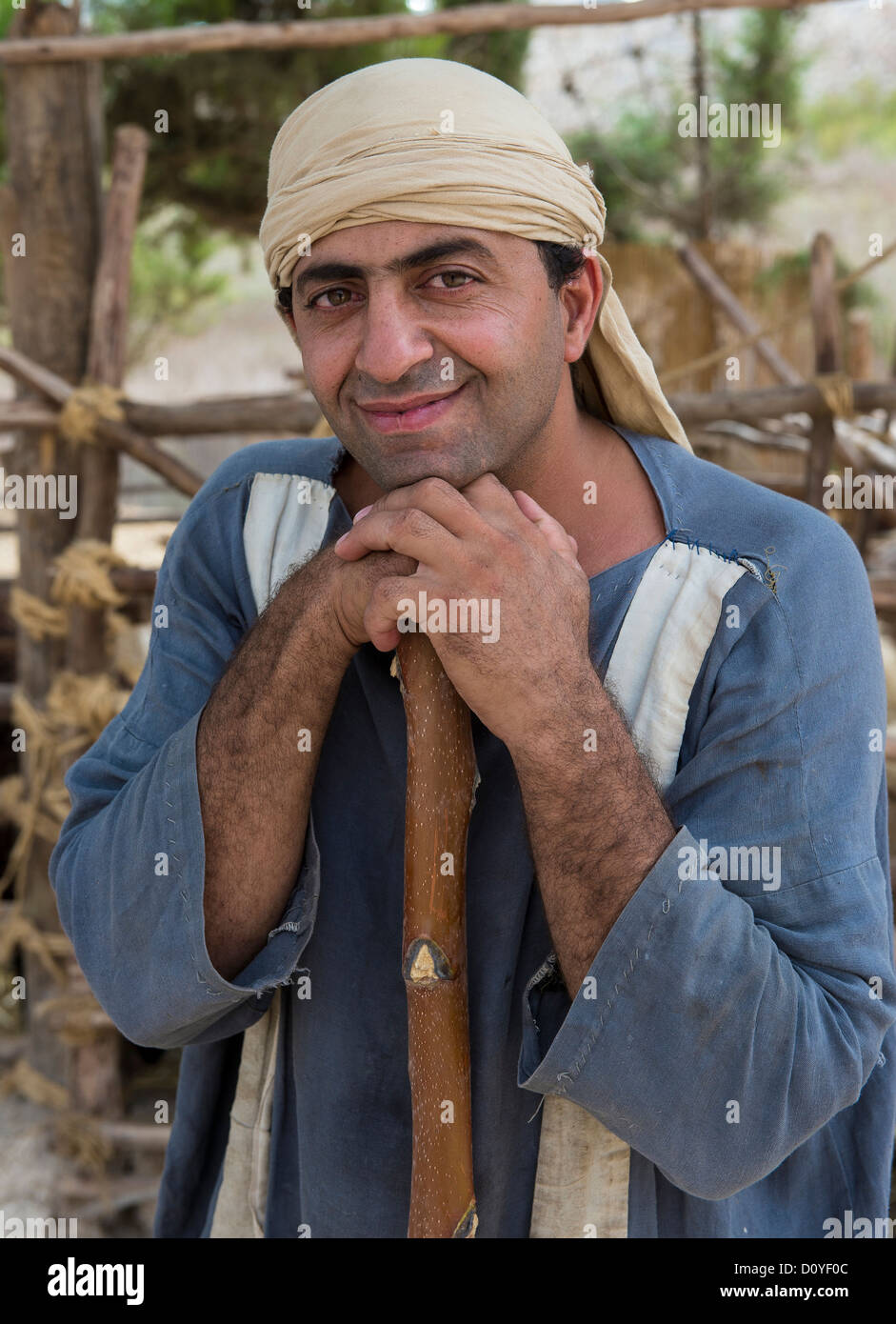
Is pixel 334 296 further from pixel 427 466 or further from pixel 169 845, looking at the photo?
pixel 169 845

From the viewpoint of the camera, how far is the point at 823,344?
346cm

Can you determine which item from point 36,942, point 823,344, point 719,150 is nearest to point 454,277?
point 823,344

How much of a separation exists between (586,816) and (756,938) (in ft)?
0.70

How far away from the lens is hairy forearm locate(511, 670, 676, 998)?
121 cm

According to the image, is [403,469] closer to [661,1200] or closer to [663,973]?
[663,973]

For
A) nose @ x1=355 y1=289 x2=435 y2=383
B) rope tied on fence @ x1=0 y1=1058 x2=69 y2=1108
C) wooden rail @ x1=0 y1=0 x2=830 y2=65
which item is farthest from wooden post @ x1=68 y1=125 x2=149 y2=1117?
nose @ x1=355 y1=289 x2=435 y2=383

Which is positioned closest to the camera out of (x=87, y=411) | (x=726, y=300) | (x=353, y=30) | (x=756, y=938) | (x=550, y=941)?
(x=756, y=938)

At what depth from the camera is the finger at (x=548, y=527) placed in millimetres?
1316

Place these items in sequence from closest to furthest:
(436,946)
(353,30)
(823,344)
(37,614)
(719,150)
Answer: (436,946), (353,30), (37,614), (823,344), (719,150)

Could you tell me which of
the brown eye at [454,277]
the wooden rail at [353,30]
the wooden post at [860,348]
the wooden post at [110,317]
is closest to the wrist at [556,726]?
the brown eye at [454,277]

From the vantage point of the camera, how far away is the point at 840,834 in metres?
1.27

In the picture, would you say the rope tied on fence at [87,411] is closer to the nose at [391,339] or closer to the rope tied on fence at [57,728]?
the rope tied on fence at [57,728]

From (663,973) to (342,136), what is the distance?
3.28ft
